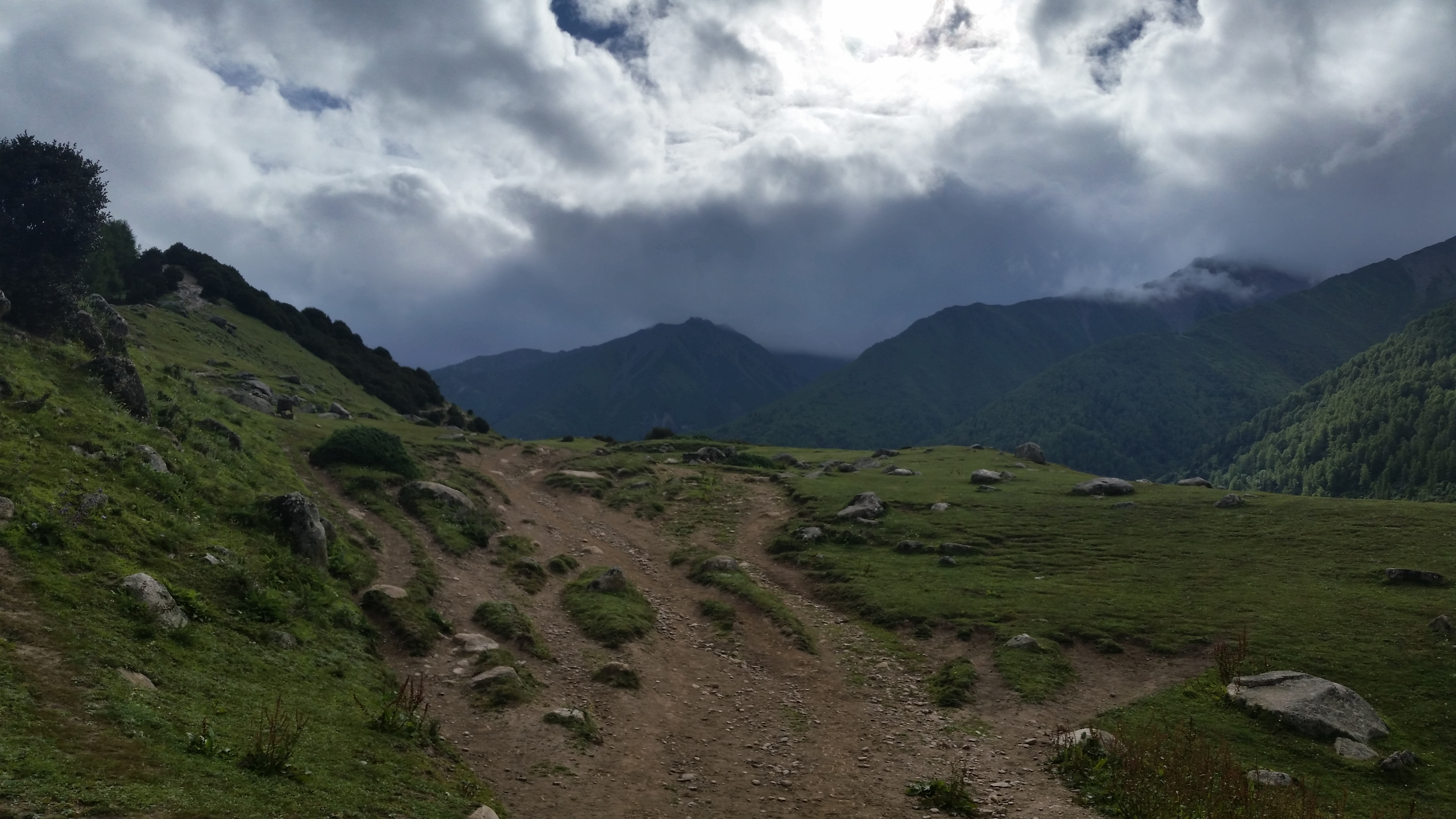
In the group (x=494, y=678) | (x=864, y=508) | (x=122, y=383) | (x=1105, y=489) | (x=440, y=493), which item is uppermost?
(x=122, y=383)

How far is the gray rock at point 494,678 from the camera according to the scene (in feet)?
72.1

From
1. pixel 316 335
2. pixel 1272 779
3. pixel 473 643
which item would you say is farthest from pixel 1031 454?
pixel 316 335

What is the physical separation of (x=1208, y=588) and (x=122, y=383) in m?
49.1

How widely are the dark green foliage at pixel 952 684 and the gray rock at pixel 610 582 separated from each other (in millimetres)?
14340

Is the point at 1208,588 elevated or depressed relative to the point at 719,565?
elevated

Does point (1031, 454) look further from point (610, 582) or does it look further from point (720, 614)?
point (610, 582)

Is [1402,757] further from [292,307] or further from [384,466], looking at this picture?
[292,307]

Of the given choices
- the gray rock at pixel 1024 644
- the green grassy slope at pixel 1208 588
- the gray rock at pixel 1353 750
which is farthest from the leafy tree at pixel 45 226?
the gray rock at pixel 1353 750

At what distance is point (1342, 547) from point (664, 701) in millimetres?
38937

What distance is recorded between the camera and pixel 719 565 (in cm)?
3972

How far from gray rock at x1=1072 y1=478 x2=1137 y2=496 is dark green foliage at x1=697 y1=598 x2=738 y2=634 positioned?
3631 centimetres

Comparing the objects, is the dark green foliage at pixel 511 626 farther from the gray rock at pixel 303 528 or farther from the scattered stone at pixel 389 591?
the gray rock at pixel 303 528

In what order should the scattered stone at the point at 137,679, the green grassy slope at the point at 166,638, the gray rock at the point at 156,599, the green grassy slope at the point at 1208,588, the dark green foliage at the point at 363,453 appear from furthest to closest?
1. the dark green foliage at the point at 363,453
2. the green grassy slope at the point at 1208,588
3. the gray rock at the point at 156,599
4. the scattered stone at the point at 137,679
5. the green grassy slope at the point at 166,638

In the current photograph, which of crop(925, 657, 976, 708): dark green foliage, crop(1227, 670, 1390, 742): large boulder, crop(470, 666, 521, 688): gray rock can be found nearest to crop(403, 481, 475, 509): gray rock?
crop(470, 666, 521, 688): gray rock
